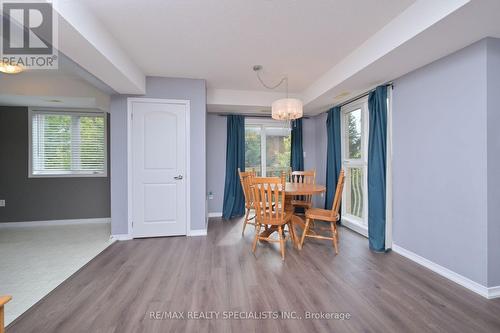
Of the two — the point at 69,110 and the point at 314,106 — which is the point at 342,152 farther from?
the point at 69,110

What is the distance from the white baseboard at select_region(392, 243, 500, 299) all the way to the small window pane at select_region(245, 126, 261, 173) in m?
2.93

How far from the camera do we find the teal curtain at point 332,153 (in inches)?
152

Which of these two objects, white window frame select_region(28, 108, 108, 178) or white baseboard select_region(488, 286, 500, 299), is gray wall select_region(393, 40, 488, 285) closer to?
white baseboard select_region(488, 286, 500, 299)

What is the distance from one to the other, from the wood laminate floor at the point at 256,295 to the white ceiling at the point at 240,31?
8.15 ft

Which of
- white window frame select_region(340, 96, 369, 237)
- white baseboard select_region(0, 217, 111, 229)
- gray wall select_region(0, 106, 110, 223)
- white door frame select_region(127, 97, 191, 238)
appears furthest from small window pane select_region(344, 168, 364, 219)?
gray wall select_region(0, 106, 110, 223)

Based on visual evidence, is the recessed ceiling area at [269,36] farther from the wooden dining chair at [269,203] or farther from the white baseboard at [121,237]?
the white baseboard at [121,237]

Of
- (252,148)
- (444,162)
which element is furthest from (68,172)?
(444,162)

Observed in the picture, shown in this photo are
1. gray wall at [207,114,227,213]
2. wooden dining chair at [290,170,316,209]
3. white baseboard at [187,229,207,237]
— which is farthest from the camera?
gray wall at [207,114,227,213]

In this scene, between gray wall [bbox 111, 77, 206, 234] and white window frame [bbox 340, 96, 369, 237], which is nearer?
gray wall [bbox 111, 77, 206, 234]

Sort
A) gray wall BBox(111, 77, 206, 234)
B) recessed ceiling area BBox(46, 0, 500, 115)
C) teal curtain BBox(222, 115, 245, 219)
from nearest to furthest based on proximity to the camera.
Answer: recessed ceiling area BBox(46, 0, 500, 115), gray wall BBox(111, 77, 206, 234), teal curtain BBox(222, 115, 245, 219)

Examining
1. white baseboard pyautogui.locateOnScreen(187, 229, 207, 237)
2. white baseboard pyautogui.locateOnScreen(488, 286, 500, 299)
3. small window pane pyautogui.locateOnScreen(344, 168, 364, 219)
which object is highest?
small window pane pyautogui.locateOnScreen(344, 168, 364, 219)

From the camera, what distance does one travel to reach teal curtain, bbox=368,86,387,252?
9.08ft

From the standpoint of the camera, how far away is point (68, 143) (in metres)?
4.03

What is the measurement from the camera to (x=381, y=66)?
231cm
